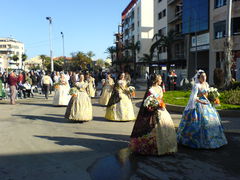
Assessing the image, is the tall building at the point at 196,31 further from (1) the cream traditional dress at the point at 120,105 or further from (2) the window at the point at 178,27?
(1) the cream traditional dress at the point at 120,105

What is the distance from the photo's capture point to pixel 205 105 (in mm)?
6180

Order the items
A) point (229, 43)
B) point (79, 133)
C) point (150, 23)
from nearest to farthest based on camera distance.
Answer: point (79, 133) → point (229, 43) → point (150, 23)

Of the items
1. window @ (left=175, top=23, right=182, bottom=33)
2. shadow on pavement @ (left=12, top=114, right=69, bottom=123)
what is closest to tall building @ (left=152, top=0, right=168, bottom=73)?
window @ (left=175, top=23, right=182, bottom=33)

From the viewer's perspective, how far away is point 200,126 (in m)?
5.95

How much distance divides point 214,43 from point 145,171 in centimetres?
2588

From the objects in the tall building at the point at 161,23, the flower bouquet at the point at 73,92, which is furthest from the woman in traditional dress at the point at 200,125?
the tall building at the point at 161,23

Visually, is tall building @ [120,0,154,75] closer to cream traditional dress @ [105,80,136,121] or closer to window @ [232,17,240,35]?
window @ [232,17,240,35]

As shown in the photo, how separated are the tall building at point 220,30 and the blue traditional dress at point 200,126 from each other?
21010 millimetres

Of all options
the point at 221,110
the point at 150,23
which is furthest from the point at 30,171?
the point at 150,23

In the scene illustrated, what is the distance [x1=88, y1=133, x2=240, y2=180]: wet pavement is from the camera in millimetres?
4520

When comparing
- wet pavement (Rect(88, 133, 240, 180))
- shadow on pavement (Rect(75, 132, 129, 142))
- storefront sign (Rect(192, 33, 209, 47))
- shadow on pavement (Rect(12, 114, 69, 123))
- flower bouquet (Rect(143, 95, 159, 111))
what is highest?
storefront sign (Rect(192, 33, 209, 47))

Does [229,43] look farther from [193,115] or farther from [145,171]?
[145,171]

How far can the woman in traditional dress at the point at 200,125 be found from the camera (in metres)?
5.92

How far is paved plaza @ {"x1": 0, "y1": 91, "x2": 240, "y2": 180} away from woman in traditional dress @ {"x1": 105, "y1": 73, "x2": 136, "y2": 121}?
113 cm
